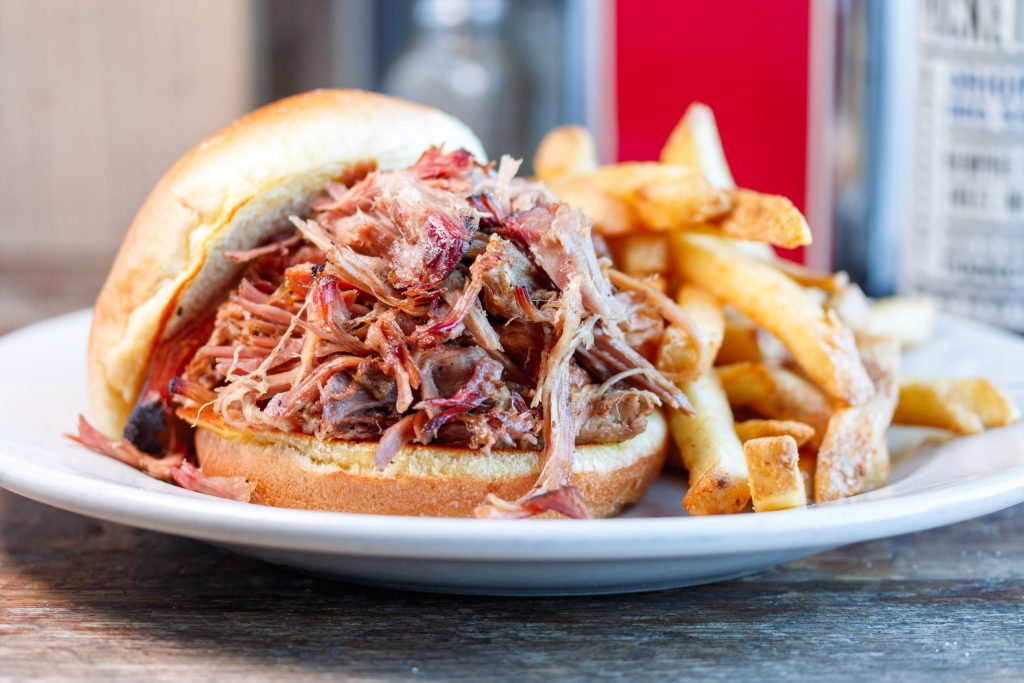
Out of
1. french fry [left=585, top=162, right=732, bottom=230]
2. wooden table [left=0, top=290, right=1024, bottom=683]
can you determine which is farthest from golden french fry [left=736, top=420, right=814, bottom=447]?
french fry [left=585, top=162, right=732, bottom=230]

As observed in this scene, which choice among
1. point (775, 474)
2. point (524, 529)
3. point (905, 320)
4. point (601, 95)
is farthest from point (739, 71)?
point (524, 529)

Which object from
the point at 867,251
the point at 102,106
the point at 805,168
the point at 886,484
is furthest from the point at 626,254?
the point at 102,106

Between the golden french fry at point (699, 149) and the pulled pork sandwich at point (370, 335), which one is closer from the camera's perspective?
the pulled pork sandwich at point (370, 335)

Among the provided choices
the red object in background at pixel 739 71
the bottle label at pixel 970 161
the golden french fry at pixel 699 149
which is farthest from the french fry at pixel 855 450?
the red object in background at pixel 739 71

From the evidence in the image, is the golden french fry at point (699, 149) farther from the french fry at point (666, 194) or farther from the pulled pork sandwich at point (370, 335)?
the pulled pork sandwich at point (370, 335)

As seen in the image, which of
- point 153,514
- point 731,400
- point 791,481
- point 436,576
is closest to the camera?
point 153,514

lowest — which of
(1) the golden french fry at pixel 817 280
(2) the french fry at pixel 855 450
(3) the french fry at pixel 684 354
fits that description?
(2) the french fry at pixel 855 450

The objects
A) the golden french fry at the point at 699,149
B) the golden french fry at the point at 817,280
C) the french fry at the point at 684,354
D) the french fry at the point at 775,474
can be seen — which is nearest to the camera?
the french fry at the point at 775,474

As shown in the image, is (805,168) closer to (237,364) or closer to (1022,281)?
(1022,281)
